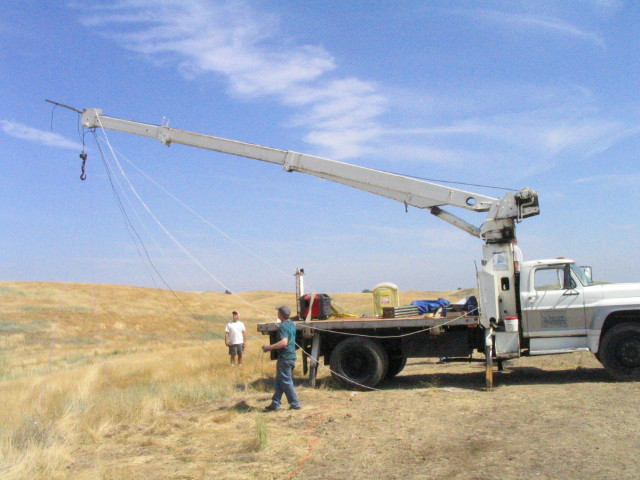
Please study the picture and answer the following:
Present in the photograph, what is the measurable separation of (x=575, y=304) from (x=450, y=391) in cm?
288

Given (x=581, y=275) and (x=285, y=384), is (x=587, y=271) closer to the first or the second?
(x=581, y=275)

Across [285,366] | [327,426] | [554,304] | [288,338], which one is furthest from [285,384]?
[554,304]

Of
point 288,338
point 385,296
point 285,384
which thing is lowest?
point 285,384

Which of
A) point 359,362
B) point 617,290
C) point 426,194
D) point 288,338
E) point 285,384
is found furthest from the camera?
point 426,194

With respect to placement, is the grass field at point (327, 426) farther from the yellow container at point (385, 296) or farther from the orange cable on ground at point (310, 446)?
the yellow container at point (385, 296)

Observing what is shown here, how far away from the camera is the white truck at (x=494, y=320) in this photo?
35.3 feet

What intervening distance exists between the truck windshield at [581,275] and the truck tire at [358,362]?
400 cm

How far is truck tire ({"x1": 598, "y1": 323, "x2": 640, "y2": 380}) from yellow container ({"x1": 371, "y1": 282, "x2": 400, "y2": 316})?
15.1 ft

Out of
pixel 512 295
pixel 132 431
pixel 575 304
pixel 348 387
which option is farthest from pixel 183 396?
pixel 575 304

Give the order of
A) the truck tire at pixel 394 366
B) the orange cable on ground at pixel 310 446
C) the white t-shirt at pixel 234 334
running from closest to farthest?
the orange cable on ground at pixel 310 446, the truck tire at pixel 394 366, the white t-shirt at pixel 234 334

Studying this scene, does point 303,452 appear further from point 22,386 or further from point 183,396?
point 22,386

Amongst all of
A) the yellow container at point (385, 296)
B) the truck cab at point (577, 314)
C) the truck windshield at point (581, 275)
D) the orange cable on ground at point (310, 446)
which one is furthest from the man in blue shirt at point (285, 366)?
the truck windshield at point (581, 275)

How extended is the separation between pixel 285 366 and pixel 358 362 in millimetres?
2820

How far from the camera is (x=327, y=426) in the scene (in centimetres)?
829
